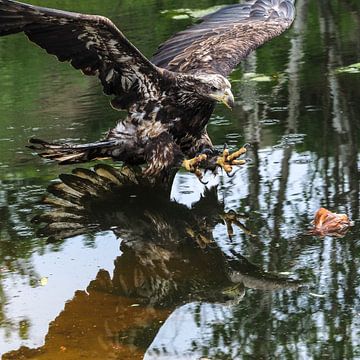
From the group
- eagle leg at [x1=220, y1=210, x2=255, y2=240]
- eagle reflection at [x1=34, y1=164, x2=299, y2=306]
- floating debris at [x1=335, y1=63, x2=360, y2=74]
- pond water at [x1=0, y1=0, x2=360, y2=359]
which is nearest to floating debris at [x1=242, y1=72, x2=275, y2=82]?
pond water at [x1=0, y1=0, x2=360, y2=359]

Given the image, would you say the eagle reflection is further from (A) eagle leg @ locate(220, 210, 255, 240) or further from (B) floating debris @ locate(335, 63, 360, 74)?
(B) floating debris @ locate(335, 63, 360, 74)

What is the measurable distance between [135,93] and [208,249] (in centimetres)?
164

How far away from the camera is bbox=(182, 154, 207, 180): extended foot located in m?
6.34

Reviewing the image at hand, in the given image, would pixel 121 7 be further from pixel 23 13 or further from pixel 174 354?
pixel 174 354

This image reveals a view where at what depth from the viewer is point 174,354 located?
165 inches

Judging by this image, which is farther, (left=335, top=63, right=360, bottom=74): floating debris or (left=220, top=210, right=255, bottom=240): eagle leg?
(left=335, top=63, right=360, bottom=74): floating debris

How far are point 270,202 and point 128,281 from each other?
132cm

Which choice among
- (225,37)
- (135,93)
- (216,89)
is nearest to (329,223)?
(216,89)

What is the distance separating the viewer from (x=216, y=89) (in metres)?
6.38

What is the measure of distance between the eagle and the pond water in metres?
0.25

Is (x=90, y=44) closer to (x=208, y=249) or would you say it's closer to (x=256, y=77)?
(x=208, y=249)

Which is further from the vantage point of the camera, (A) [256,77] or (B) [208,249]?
(A) [256,77]

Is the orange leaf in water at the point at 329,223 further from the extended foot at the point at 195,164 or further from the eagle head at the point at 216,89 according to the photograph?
the eagle head at the point at 216,89

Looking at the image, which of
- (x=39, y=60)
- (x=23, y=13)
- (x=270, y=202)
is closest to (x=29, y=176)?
(x=23, y=13)
